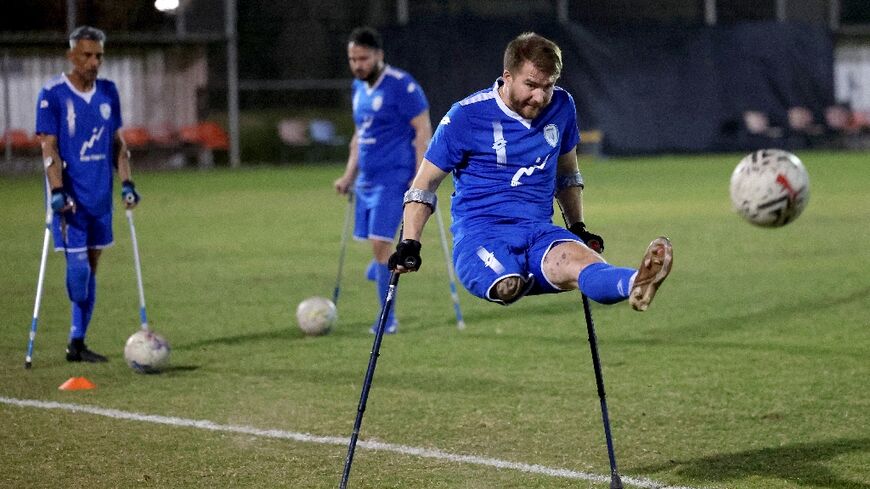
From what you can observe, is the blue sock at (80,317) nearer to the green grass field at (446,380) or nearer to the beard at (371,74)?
the green grass field at (446,380)

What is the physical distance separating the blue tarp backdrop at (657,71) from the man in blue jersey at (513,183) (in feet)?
87.4

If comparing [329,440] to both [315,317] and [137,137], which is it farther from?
[137,137]

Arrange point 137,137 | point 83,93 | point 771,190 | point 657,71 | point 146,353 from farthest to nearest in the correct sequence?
point 657,71 < point 137,137 < point 83,93 < point 146,353 < point 771,190

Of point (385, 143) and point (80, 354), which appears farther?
point (385, 143)

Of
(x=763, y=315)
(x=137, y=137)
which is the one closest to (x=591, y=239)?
(x=763, y=315)

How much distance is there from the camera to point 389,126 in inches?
434

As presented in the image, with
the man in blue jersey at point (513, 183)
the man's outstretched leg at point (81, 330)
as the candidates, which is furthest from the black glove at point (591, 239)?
the man's outstretched leg at point (81, 330)

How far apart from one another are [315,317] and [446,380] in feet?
6.70

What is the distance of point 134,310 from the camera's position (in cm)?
1224

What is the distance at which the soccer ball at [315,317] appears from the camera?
34.9 ft

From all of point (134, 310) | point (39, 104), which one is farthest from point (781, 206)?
point (134, 310)

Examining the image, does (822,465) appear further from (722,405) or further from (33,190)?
(33,190)

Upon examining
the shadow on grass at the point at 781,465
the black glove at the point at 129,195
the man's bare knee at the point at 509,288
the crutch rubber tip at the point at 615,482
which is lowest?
the shadow on grass at the point at 781,465

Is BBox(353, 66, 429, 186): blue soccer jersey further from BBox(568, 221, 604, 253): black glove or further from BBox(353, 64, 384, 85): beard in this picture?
BBox(568, 221, 604, 253): black glove
